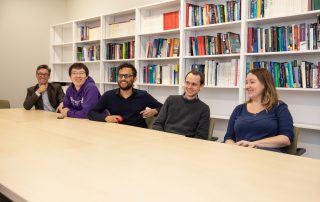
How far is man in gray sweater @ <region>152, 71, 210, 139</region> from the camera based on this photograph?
8.71 ft

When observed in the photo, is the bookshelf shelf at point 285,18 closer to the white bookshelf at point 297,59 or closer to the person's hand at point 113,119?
the white bookshelf at point 297,59

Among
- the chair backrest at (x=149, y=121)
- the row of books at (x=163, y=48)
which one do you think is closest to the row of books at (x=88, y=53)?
the row of books at (x=163, y=48)

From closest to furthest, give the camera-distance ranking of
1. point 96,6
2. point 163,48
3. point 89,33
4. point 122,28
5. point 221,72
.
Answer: point 221,72
point 163,48
point 122,28
point 89,33
point 96,6

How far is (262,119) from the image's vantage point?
7.48 ft

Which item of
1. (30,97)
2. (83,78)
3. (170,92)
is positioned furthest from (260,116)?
(30,97)

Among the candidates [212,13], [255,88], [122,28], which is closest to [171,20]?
[212,13]

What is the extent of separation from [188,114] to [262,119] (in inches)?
25.3

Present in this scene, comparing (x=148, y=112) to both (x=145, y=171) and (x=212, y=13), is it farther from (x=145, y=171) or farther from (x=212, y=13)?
(x=145, y=171)

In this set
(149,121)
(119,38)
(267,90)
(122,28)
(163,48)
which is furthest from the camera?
(119,38)

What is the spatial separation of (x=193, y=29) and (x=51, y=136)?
2.41 metres

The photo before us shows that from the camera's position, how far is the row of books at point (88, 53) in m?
5.17

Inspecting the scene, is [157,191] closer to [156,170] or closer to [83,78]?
[156,170]

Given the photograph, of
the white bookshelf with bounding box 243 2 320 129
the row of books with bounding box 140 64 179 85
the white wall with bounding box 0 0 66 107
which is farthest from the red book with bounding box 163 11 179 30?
the white wall with bounding box 0 0 66 107

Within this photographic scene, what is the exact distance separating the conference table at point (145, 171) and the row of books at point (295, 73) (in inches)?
61.5
